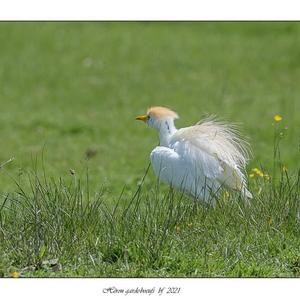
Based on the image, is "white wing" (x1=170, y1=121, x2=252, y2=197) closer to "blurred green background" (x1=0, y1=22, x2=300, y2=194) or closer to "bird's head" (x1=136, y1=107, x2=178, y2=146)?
"bird's head" (x1=136, y1=107, x2=178, y2=146)

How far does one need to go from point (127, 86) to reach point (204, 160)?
9.78 meters

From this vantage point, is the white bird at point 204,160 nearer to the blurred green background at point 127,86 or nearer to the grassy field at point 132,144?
the grassy field at point 132,144

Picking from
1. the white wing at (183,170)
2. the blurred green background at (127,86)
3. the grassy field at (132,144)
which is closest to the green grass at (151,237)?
the grassy field at (132,144)

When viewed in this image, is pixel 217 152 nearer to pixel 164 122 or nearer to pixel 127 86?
pixel 164 122

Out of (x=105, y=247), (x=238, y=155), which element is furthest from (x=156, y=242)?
(x=238, y=155)

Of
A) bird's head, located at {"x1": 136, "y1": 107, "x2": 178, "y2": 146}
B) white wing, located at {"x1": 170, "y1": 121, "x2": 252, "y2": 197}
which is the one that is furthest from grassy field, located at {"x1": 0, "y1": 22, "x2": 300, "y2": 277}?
bird's head, located at {"x1": 136, "y1": 107, "x2": 178, "y2": 146}

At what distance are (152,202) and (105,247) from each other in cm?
92

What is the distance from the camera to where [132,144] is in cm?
1370

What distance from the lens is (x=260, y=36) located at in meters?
21.1

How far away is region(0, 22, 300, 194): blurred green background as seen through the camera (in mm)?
13133

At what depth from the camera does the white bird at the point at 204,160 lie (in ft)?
25.0

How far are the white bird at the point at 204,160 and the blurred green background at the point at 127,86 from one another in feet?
10.4

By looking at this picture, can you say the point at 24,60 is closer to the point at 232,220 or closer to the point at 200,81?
the point at 200,81

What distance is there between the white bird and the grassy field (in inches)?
8.9
